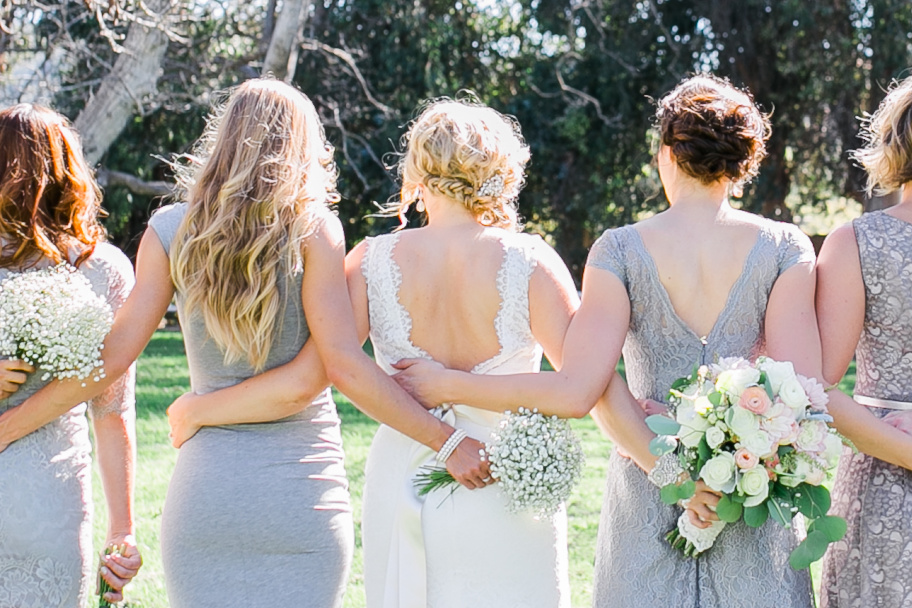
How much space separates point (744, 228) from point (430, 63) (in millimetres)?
13914

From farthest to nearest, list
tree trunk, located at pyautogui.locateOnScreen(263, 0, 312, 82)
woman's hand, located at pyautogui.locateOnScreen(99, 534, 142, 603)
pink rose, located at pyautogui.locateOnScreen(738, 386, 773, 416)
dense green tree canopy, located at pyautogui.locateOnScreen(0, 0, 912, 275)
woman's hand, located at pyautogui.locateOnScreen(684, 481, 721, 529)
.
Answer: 1. dense green tree canopy, located at pyautogui.locateOnScreen(0, 0, 912, 275)
2. tree trunk, located at pyautogui.locateOnScreen(263, 0, 312, 82)
3. woman's hand, located at pyautogui.locateOnScreen(99, 534, 142, 603)
4. woman's hand, located at pyautogui.locateOnScreen(684, 481, 721, 529)
5. pink rose, located at pyautogui.locateOnScreen(738, 386, 773, 416)

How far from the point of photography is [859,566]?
289cm

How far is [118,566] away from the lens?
2.93 meters

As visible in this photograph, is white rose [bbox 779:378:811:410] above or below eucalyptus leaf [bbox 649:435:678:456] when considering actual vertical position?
above

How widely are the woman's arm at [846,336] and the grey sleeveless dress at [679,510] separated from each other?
0.10m

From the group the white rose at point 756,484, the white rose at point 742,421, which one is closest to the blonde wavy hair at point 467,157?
the white rose at point 742,421

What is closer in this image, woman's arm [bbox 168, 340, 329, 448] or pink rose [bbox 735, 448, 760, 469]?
pink rose [bbox 735, 448, 760, 469]

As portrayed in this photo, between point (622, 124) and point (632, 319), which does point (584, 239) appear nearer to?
point (622, 124)

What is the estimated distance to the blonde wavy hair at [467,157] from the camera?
283cm

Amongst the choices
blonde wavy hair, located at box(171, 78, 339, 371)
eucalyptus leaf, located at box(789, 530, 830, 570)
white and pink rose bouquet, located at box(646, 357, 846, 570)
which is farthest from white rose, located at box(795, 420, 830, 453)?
blonde wavy hair, located at box(171, 78, 339, 371)

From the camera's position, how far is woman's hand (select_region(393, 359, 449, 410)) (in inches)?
111

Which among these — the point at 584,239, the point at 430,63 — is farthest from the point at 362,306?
the point at 584,239

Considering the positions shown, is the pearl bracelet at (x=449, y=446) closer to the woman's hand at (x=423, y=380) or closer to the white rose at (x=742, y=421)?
the woman's hand at (x=423, y=380)

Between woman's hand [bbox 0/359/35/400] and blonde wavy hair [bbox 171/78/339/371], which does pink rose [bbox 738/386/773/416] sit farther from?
woman's hand [bbox 0/359/35/400]
